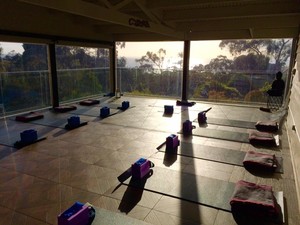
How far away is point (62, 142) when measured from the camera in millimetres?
5016

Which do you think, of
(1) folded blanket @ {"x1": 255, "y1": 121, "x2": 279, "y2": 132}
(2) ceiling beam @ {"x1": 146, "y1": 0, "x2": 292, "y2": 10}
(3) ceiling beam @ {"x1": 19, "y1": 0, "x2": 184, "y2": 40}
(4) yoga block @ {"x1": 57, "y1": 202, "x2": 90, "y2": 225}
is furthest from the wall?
(3) ceiling beam @ {"x1": 19, "y1": 0, "x2": 184, "y2": 40}

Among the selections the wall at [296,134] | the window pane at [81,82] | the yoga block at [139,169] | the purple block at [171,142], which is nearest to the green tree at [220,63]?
the window pane at [81,82]

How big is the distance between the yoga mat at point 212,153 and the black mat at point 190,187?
735mm

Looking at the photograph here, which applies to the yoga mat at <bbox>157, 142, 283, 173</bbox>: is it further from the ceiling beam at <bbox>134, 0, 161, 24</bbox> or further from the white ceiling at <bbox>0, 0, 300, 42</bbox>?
the ceiling beam at <bbox>134, 0, 161, 24</bbox>

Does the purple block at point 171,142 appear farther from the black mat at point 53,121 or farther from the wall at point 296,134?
the black mat at point 53,121

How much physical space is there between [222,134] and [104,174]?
295 cm

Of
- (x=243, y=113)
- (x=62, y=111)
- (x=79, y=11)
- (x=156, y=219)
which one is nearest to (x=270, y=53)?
(x=243, y=113)

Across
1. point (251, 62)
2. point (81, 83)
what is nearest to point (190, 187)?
point (81, 83)

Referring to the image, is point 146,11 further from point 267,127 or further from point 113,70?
point 113,70

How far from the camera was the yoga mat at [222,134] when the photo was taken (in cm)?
526

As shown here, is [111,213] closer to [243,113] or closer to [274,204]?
[274,204]

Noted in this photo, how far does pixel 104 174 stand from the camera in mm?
3686

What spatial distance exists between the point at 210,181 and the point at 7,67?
37.0ft

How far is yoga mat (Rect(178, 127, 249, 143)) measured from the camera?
526 centimetres
